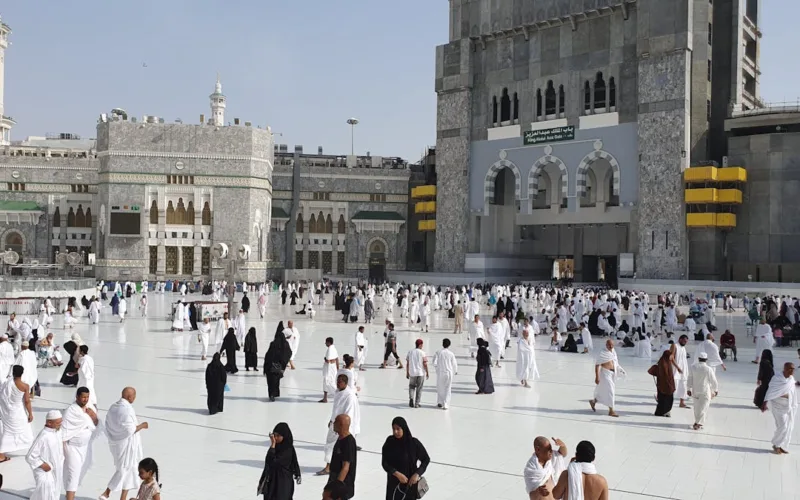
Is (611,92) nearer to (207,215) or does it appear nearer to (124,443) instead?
(207,215)

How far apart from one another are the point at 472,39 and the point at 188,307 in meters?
29.2

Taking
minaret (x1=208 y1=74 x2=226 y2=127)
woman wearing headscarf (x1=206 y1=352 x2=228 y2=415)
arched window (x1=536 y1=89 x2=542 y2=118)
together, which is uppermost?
minaret (x1=208 y1=74 x2=226 y2=127)

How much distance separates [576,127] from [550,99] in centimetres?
262

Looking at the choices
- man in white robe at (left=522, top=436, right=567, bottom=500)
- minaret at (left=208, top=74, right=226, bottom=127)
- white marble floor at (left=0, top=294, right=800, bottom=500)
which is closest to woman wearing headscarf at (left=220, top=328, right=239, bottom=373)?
white marble floor at (left=0, top=294, right=800, bottom=500)

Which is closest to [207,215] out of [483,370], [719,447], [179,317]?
[179,317]

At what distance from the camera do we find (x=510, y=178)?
146ft

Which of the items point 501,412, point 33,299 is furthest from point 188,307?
point 501,412

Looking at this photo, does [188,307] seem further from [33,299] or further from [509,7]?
[509,7]

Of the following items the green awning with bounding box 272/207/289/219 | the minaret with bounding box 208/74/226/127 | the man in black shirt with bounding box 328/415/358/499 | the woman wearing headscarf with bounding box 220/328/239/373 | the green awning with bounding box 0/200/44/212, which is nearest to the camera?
the man in black shirt with bounding box 328/415/358/499

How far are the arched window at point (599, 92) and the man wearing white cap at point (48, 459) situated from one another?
121ft

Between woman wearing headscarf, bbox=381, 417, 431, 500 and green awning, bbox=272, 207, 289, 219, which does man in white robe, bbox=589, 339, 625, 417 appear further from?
green awning, bbox=272, 207, 289, 219

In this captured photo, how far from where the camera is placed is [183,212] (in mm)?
42906

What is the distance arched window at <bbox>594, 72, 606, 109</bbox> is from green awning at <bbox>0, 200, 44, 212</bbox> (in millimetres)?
33150

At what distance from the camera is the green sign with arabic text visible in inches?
1555
